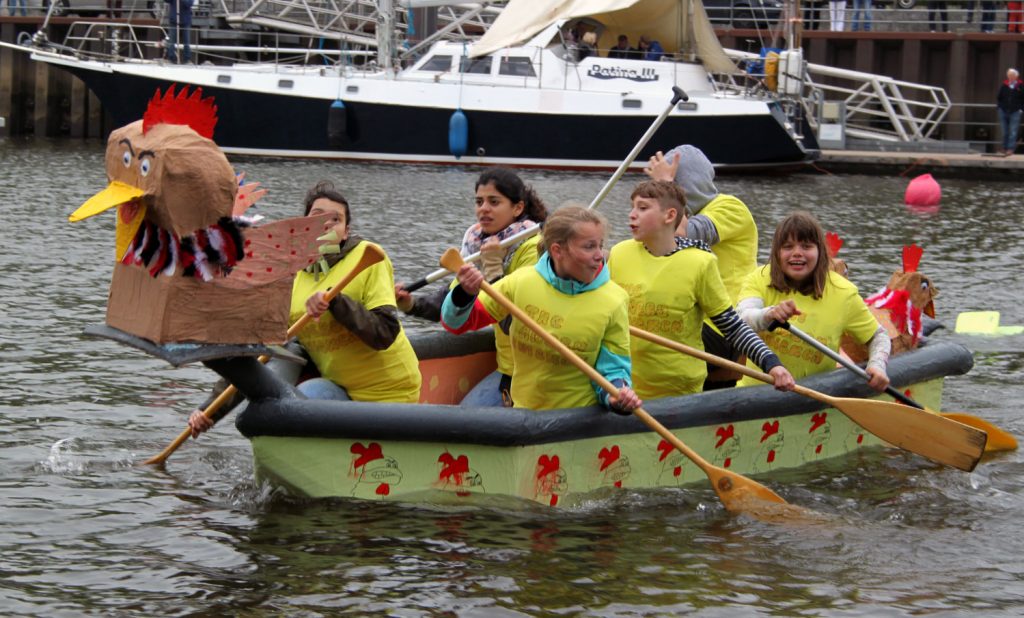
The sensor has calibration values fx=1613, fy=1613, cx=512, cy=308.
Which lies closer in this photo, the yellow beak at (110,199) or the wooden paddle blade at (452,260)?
the yellow beak at (110,199)

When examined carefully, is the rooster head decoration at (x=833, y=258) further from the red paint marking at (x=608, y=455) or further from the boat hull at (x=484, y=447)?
the red paint marking at (x=608, y=455)

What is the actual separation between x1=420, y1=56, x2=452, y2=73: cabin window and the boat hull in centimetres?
2128

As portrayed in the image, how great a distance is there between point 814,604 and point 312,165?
73.3 feet

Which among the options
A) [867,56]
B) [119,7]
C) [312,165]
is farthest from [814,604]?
[119,7]

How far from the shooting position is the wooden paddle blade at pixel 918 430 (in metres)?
8.48

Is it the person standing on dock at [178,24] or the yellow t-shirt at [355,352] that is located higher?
the person standing on dock at [178,24]

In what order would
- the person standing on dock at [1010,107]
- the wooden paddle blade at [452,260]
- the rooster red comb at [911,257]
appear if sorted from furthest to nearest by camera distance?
1. the person standing on dock at [1010,107]
2. the rooster red comb at [911,257]
3. the wooden paddle blade at [452,260]

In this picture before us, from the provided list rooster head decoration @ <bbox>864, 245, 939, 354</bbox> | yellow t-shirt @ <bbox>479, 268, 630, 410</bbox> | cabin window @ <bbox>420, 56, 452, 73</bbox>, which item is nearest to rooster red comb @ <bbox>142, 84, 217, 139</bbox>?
yellow t-shirt @ <bbox>479, 268, 630, 410</bbox>

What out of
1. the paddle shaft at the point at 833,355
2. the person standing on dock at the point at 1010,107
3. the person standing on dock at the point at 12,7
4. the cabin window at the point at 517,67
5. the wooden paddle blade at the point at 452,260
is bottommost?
the paddle shaft at the point at 833,355

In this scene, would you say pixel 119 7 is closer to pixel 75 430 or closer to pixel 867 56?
pixel 867 56

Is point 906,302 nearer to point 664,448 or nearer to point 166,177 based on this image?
point 664,448

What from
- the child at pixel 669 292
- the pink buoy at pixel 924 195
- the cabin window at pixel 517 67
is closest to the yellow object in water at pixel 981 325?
the child at pixel 669 292

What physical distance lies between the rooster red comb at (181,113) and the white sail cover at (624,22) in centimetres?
2126

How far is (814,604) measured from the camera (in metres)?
6.73
